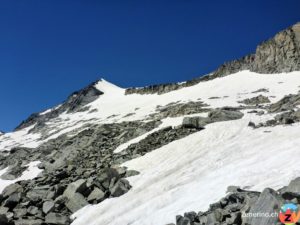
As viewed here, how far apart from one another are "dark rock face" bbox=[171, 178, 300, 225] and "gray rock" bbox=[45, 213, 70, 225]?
892cm

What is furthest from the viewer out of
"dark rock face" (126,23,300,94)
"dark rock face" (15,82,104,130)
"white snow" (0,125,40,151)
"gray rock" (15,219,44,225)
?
"dark rock face" (15,82,104,130)

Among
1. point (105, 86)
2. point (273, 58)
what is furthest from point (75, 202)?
point (105, 86)

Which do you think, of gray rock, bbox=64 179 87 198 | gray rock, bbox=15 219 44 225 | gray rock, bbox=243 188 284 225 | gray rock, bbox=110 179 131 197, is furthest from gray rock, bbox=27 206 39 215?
gray rock, bbox=243 188 284 225

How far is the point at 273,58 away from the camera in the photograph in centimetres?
7831

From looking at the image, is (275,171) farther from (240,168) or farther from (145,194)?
(145,194)

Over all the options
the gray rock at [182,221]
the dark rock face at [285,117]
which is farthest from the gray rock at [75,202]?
the dark rock face at [285,117]

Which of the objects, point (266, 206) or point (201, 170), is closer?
point (266, 206)

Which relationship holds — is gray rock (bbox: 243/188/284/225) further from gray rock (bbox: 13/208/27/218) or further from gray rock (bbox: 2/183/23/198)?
gray rock (bbox: 2/183/23/198)

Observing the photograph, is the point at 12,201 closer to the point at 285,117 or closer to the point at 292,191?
the point at 292,191

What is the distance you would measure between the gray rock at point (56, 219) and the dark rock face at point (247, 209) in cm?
892

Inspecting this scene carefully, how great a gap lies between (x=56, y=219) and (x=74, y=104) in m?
101

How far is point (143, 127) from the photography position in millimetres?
41969

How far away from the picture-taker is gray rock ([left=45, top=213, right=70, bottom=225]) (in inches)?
907

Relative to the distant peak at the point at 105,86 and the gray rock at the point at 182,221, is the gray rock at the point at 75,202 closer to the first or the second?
the gray rock at the point at 182,221
